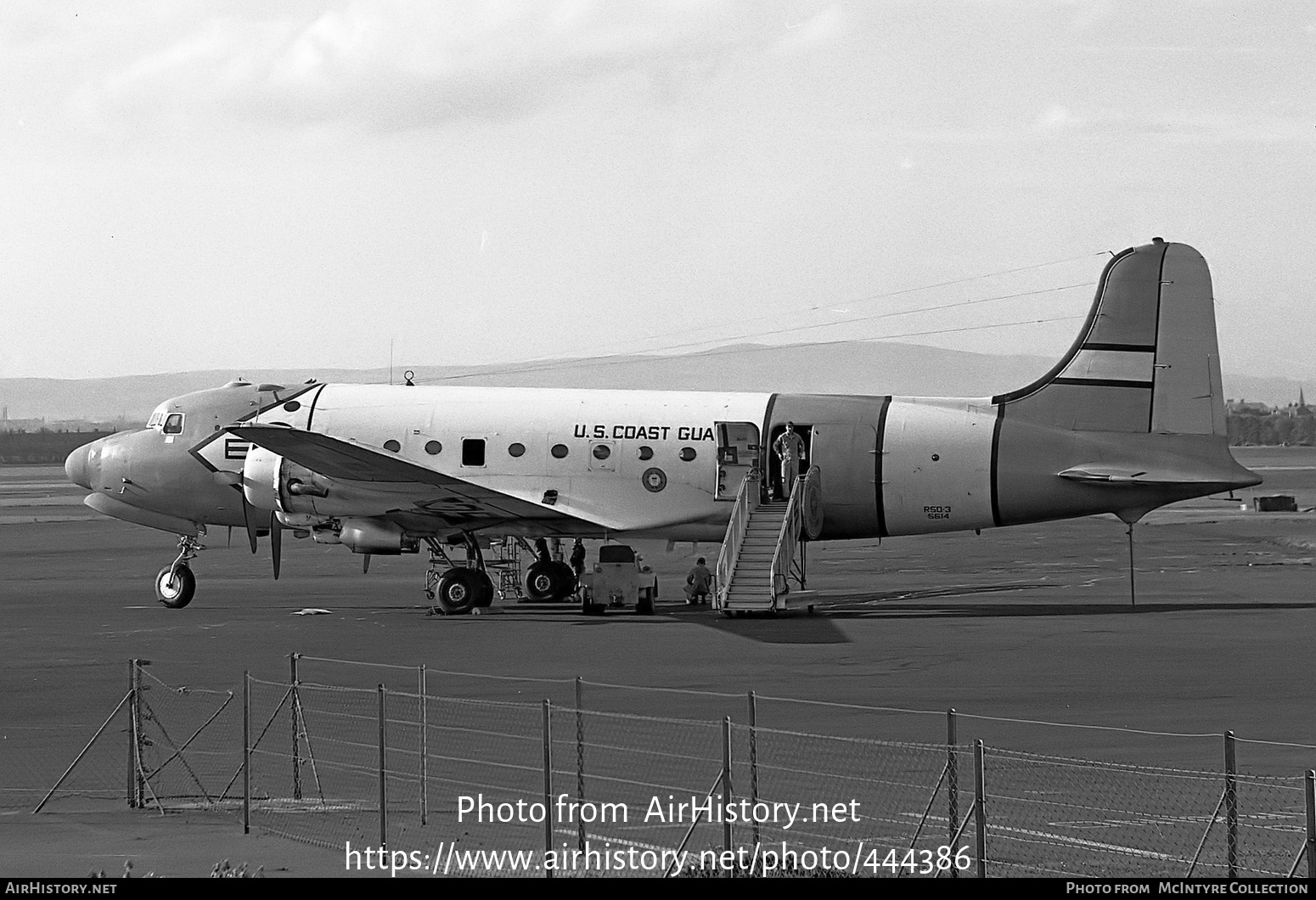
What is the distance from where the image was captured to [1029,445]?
32625 millimetres

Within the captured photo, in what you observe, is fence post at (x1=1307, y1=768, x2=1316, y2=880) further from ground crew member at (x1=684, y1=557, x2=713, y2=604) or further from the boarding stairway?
ground crew member at (x1=684, y1=557, x2=713, y2=604)

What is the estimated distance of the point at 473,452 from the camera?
34.0 metres

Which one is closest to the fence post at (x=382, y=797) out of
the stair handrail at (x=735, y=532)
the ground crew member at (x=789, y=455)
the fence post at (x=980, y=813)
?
the fence post at (x=980, y=813)

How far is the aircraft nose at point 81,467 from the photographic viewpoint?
37.3 m

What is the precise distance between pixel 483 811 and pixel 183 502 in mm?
24149

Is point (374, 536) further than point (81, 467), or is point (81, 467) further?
point (81, 467)

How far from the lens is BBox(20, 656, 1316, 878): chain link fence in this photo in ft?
37.7

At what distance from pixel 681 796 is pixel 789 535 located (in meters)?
17.9

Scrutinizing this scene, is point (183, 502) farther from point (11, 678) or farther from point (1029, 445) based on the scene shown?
point (1029, 445)

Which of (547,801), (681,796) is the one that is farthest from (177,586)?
(547,801)

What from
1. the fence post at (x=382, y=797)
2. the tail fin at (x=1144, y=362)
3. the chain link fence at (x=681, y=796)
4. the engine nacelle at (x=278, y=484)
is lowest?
the chain link fence at (x=681, y=796)

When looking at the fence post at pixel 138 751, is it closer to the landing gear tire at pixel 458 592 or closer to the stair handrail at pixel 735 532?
the stair handrail at pixel 735 532

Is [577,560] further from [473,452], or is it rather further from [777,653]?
[777,653]

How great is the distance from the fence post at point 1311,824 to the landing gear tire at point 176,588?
91.6 feet
